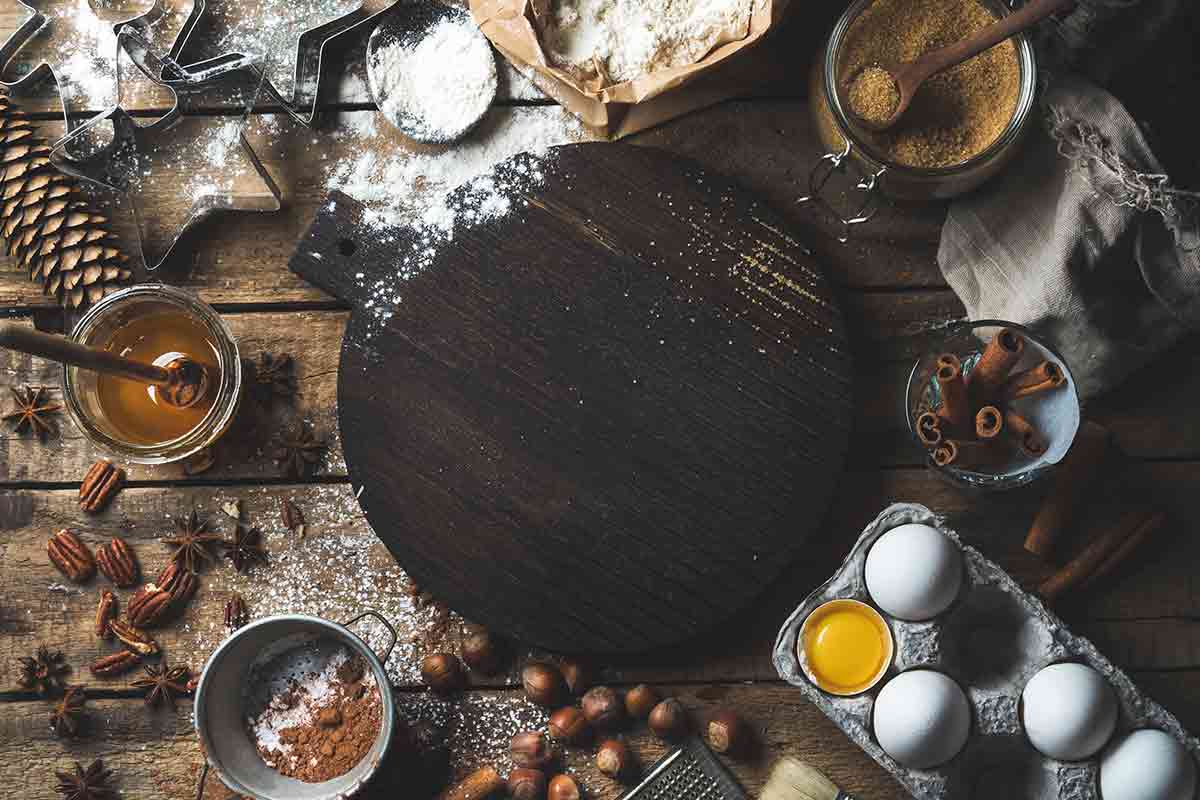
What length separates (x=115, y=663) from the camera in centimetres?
140

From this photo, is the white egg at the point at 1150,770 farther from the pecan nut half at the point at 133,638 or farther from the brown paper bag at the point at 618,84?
the pecan nut half at the point at 133,638

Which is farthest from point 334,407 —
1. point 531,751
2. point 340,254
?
point 531,751

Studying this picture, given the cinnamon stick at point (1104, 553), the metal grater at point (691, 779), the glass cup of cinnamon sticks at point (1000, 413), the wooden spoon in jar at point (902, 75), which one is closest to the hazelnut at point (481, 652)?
the metal grater at point (691, 779)

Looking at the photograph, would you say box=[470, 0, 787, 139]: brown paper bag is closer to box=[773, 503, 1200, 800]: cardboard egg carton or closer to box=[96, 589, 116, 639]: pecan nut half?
box=[773, 503, 1200, 800]: cardboard egg carton

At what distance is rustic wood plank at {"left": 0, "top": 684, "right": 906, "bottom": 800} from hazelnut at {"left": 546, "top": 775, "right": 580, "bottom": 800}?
24 mm

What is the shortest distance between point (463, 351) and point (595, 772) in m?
0.58

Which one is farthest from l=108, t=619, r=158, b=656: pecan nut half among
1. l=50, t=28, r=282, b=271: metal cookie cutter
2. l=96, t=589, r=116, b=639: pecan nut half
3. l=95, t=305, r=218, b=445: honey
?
l=50, t=28, r=282, b=271: metal cookie cutter

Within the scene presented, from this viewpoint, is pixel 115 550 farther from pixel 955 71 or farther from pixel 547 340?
pixel 955 71

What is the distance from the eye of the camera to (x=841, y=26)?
129cm

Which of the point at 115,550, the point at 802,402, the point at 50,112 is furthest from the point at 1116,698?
the point at 50,112

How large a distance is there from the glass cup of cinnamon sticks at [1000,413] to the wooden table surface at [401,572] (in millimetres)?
82

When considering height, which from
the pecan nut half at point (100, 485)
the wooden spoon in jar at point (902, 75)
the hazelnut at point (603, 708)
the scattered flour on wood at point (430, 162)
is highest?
the wooden spoon in jar at point (902, 75)

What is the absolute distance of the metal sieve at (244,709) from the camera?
49.2 inches

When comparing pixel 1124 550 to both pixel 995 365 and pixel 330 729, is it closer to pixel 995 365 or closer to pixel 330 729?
pixel 995 365
